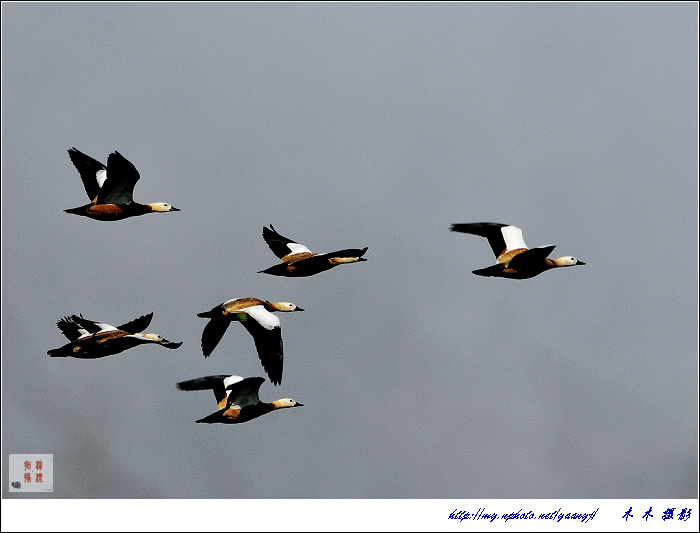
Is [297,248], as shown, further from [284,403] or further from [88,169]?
[88,169]

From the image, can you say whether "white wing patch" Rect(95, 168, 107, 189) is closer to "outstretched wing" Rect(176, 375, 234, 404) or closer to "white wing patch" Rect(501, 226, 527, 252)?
"outstretched wing" Rect(176, 375, 234, 404)

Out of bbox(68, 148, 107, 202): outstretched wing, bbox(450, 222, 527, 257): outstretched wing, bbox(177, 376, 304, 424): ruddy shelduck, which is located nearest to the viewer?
bbox(177, 376, 304, 424): ruddy shelduck

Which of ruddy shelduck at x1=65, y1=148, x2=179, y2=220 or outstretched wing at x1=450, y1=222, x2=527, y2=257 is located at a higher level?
ruddy shelduck at x1=65, y1=148, x2=179, y2=220

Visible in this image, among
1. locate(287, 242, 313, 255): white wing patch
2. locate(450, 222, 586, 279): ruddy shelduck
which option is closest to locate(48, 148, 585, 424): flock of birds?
locate(450, 222, 586, 279): ruddy shelduck

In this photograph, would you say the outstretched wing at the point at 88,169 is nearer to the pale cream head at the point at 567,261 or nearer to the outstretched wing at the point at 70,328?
the outstretched wing at the point at 70,328

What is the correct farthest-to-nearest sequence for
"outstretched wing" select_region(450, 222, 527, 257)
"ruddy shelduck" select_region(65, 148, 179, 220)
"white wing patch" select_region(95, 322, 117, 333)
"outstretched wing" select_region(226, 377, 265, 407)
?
1. "outstretched wing" select_region(450, 222, 527, 257)
2. "white wing patch" select_region(95, 322, 117, 333)
3. "outstretched wing" select_region(226, 377, 265, 407)
4. "ruddy shelduck" select_region(65, 148, 179, 220)

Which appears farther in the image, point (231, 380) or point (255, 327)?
point (231, 380)

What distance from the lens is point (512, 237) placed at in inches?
1208

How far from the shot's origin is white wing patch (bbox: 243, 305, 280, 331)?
2808cm

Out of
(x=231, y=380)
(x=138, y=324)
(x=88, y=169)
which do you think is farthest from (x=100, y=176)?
(x=231, y=380)

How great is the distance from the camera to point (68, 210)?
29.1 meters

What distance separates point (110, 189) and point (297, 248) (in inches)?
225

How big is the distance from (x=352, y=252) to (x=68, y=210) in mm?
Answer: 7533

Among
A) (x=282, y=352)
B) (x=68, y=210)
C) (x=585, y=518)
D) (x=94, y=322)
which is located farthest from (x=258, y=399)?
A: (x=585, y=518)
